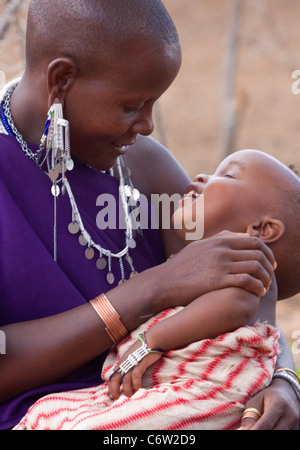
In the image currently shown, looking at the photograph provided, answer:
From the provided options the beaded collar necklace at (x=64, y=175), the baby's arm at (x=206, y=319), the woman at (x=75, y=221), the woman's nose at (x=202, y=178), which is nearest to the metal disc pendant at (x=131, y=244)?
the beaded collar necklace at (x=64, y=175)

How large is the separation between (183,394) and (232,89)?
569 cm

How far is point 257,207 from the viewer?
283 cm

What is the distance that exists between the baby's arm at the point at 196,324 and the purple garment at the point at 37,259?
10.3 inches

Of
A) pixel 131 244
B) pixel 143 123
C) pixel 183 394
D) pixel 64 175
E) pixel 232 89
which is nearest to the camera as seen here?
pixel 183 394

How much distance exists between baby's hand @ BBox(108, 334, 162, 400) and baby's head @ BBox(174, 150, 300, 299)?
1.95 feet

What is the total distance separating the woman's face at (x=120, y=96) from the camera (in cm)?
258

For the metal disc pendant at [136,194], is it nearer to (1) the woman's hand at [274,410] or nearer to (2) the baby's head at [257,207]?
(2) the baby's head at [257,207]

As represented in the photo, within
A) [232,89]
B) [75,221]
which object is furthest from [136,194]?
[232,89]

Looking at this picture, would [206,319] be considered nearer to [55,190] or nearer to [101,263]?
[101,263]

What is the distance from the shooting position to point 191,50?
1423 centimetres

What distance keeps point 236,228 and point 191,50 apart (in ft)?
38.6

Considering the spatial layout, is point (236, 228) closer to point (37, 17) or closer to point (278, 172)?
point (278, 172)

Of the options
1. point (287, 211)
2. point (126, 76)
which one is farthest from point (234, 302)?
point (126, 76)

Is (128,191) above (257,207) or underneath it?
above
